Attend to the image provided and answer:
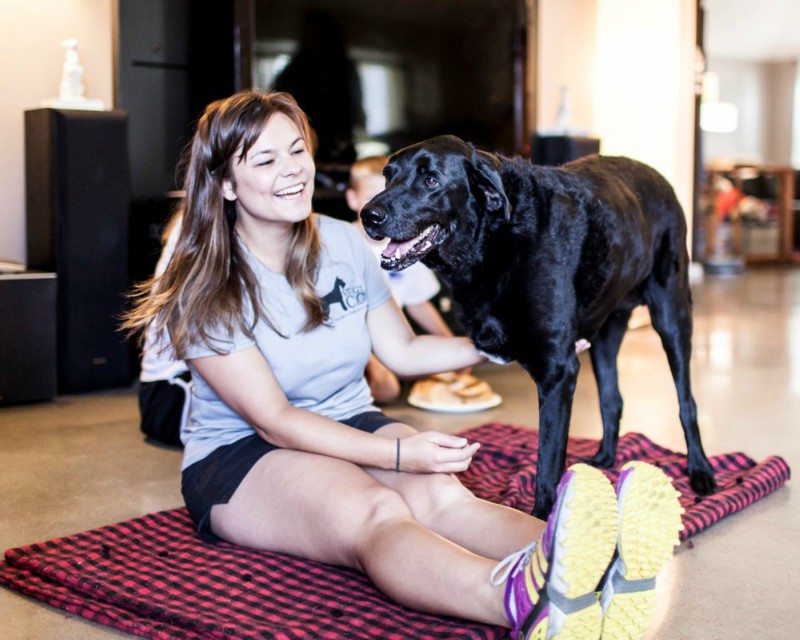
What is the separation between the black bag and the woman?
28.2 inches

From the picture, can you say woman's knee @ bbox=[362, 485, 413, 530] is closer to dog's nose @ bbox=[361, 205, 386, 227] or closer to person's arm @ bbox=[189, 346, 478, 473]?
person's arm @ bbox=[189, 346, 478, 473]

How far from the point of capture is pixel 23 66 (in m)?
3.55

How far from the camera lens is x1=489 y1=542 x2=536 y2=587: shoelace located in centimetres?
124

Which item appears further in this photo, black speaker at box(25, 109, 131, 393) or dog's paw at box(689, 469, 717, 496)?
black speaker at box(25, 109, 131, 393)

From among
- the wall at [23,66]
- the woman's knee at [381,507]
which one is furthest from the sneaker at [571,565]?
the wall at [23,66]

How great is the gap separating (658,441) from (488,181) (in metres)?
1.35

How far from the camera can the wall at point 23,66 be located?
3.52 meters

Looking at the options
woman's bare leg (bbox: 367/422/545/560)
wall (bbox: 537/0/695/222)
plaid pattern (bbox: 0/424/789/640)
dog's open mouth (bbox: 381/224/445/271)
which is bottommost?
plaid pattern (bbox: 0/424/789/640)

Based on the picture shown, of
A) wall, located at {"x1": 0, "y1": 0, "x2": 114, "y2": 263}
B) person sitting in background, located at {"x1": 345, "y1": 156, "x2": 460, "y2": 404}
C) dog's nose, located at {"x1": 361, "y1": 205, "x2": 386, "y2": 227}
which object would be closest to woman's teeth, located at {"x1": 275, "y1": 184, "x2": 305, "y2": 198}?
dog's nose, located at {"x1": 361, "y1": 205, "x2": 386, "y2": 227}

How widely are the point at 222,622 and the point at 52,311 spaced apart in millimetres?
2138

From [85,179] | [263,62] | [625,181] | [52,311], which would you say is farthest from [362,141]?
[625,181]

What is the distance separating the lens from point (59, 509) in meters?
2.07

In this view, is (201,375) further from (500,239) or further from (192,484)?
(500,239)

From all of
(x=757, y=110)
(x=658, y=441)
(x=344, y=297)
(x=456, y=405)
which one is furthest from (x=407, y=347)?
(x=757, y=110)
